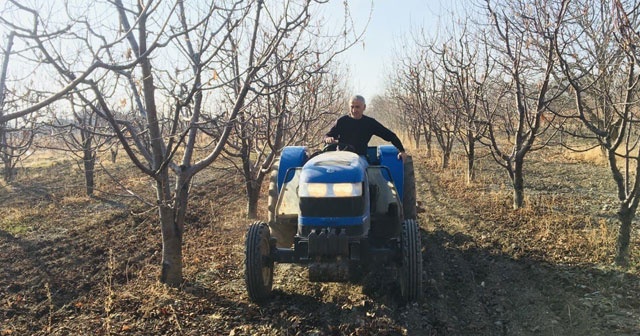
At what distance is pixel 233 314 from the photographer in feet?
11.9

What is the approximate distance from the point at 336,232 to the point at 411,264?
2.15ft

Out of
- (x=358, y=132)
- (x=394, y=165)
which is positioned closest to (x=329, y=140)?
(x=358, y=132)

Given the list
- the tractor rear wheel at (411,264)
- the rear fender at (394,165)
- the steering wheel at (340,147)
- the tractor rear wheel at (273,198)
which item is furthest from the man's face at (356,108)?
the tractor rear wheel at (411,264)

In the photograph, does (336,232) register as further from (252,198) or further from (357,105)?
(252,198)

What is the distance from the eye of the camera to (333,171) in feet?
11.7

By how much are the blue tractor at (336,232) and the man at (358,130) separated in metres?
0.72

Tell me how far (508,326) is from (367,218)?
1340mm

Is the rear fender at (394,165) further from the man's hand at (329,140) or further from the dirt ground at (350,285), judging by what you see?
the dirt ground at (350,285)

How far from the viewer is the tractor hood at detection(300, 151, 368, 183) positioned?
353 cm

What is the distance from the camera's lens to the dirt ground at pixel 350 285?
135 inches

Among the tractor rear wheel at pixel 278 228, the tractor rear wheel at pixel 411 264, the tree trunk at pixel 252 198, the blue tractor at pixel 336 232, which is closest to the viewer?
the blue tractor at pixel 336 232

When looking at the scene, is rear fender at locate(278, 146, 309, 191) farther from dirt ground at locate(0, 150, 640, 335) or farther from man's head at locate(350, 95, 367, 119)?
dirt ground at locate(0, 150, 640, 335)

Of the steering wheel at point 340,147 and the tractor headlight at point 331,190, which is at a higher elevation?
the steering wheel at point 340,147

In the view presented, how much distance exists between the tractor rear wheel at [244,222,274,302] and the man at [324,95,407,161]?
147 cm
